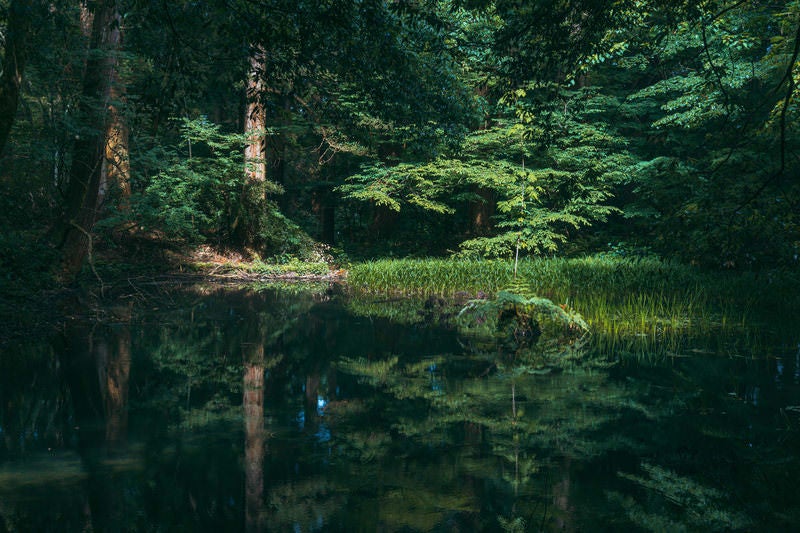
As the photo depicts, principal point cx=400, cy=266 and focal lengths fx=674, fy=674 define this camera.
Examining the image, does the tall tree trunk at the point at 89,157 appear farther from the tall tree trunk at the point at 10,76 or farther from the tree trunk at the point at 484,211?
the tree trunk at the point at 484,211

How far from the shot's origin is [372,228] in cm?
2517

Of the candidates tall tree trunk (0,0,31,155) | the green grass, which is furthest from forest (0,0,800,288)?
the green grass

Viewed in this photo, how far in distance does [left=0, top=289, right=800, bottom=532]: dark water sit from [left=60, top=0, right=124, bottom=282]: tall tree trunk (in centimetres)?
438

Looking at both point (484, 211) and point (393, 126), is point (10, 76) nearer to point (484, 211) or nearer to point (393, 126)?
point (393, 126)

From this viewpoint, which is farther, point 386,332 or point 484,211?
point 484,211

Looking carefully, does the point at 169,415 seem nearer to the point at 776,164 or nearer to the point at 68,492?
the point at 68,492

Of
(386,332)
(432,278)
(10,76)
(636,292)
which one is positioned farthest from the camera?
(432,278)

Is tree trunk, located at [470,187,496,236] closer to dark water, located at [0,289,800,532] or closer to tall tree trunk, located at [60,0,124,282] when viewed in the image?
tall tree trunk, located at [60,0,124,282]

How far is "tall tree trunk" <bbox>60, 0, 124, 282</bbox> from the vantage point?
1165 cm

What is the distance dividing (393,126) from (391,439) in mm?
12501

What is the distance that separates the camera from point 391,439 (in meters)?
4.59

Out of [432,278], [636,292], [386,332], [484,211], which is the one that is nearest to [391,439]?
[386,332]

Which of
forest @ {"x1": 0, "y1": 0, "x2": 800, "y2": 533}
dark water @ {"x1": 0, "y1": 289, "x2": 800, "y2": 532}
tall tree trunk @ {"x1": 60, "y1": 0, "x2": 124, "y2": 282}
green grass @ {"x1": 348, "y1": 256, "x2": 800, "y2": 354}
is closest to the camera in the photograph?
dark water @ {"x1": 0, "y1": 289, "x2": 800, "y2": 532}

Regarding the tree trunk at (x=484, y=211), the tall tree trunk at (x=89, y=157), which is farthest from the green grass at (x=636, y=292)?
the tree trunk at (x=484, y=211)
